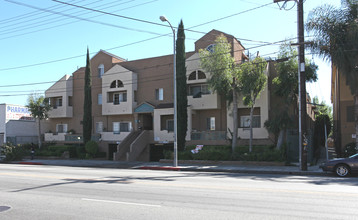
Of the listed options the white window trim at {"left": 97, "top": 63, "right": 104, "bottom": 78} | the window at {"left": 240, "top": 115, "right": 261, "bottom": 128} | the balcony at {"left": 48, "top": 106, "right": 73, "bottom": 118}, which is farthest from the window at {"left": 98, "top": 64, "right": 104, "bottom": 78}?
the window at {"left": 240, "top": 115, "right": 261, "bottom": 128}

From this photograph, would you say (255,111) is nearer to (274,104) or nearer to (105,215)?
(274,104)

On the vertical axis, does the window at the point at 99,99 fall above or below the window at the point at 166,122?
above

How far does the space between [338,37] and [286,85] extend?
5274 millimetres

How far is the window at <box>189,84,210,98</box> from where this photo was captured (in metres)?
28.8

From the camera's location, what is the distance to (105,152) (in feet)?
111

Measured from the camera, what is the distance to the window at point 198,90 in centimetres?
2883

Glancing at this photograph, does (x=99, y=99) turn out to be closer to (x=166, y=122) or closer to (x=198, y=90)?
(x=166, y=122)

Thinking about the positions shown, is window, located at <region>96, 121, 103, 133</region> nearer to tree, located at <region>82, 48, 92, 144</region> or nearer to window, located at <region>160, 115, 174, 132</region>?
tree, located at <region>82, 48, 92, 144</region>

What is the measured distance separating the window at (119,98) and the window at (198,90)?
25.7 feet

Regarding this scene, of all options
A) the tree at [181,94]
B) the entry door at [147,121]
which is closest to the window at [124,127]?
the entry door at [147,121]

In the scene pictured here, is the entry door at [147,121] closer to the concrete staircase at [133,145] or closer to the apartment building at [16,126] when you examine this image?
the concrete staircase at [133,145]

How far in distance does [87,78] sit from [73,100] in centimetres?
566

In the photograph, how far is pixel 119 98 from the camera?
3450cm

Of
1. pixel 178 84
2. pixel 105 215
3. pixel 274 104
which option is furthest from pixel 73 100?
pixel 105 215
